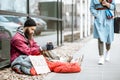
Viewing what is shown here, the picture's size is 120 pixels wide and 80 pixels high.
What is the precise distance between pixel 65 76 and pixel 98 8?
207 centimetres

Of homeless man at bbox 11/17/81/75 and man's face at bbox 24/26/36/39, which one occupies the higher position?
man's face at bbox 24/26/36/39

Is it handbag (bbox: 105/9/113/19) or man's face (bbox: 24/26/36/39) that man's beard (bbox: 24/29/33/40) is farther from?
handbag (bbox: 105/9/113/19)

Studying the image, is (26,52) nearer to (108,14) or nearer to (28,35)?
(28,35)

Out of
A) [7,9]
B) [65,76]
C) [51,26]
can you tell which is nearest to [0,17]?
[7,9]

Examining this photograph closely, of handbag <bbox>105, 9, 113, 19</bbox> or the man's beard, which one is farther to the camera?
handbag <bbox>105, 9, 113, 19</bbox>

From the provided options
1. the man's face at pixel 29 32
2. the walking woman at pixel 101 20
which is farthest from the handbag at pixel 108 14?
the man's face at pixel 29 32

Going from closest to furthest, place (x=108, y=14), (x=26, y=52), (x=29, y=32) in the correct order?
(x=26, y=52) → (x=29, y=32) → (x=108, y=14)

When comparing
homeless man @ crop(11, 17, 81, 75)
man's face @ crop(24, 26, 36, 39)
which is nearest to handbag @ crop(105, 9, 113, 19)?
homeless man @ crop(11, 17, 81, 75)

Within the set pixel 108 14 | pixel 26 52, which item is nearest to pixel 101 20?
pixel 108 14

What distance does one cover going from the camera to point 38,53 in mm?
6418

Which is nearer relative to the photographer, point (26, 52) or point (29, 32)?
point (26, 52)

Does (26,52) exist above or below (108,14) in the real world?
below

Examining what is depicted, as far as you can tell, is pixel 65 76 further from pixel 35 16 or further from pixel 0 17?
pixel 35 16

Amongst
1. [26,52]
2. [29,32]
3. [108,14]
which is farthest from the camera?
[108,14]
